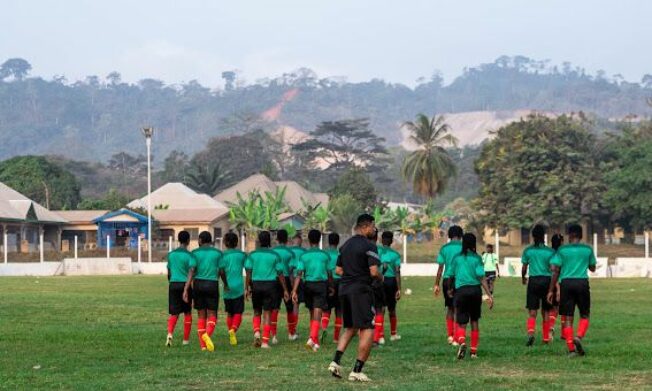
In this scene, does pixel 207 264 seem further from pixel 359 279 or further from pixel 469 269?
pixel 359 279

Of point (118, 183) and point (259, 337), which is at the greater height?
point (118, 183)

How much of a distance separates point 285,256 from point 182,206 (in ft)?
289

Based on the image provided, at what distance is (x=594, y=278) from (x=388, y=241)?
38.9 meters

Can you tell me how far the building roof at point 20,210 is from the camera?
9114cm

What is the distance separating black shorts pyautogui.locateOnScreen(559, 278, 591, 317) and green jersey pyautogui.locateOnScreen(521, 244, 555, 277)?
1605mm

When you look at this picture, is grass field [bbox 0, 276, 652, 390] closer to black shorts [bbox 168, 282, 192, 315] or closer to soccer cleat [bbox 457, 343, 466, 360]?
soccer cleat [bbox 457, 343, 466, 360]

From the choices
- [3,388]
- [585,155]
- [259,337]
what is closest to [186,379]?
[3,388]

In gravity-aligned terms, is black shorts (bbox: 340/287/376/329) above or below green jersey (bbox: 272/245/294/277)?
below

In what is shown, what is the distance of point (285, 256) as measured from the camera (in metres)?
22.0

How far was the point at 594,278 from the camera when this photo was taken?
59.6 meters

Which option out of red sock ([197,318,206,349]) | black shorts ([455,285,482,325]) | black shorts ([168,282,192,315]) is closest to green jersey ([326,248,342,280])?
red sock ([197,318,206,349])

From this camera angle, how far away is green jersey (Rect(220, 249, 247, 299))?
2159 centimetres

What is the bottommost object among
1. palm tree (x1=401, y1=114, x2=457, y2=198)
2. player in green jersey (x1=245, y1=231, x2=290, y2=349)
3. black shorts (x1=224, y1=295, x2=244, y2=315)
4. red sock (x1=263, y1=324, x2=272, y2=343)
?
red sock (x1=263, y1=324, x2=272, y2=343)

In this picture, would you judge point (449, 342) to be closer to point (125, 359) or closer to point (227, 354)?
point (227, 354)
